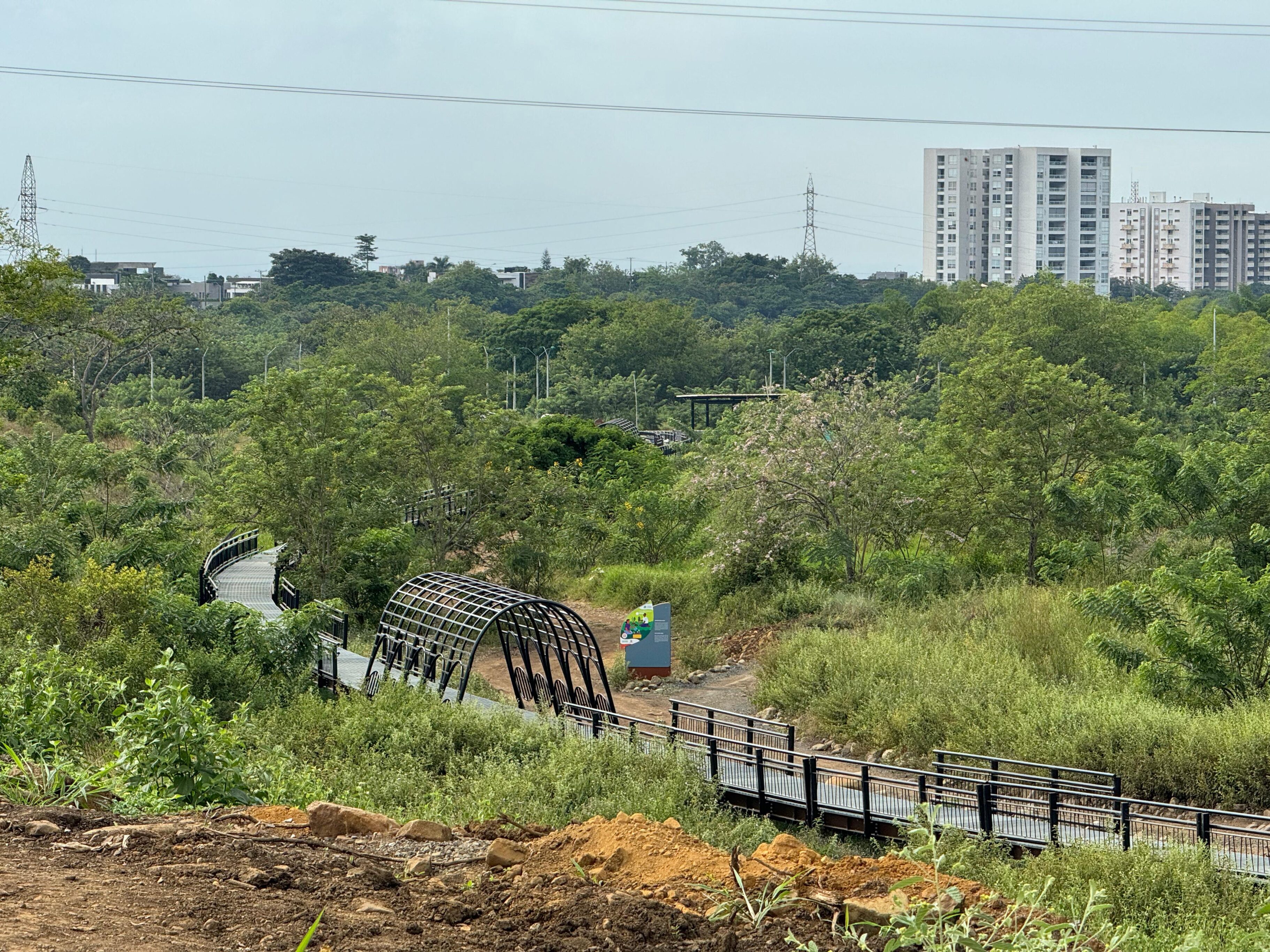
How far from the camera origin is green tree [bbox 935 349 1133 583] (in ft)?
85.8

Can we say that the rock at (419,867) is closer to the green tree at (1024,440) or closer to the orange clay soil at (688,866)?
the orange clay soil at (688,866)

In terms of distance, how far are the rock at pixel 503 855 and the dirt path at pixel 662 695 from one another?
12.1 meters

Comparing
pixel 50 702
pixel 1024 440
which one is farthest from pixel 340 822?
pixel 1024 440

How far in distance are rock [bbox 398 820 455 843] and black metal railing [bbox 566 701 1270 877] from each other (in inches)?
146

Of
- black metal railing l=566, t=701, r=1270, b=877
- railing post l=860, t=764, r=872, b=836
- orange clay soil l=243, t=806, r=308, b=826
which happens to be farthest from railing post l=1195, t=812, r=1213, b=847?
orange clay soil l=243, t=806, r=308, b=826

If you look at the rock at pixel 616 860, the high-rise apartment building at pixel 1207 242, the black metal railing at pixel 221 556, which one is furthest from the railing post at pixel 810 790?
the high-rise apartment building at pixel 1207 242

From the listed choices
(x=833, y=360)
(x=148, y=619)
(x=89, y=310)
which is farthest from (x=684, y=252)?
(x=148, y=619)

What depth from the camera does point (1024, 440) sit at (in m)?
26.7

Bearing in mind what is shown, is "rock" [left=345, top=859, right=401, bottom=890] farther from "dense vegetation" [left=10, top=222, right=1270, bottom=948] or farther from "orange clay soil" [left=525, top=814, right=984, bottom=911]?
"dense vegetation" [left=10, top=222, right=1270, bottom=948]

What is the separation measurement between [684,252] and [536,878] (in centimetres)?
18668

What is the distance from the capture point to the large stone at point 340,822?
7.82 meters

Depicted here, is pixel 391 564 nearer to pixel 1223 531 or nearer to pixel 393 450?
pixel 393 450

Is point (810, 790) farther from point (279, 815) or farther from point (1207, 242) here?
A: point (1207, 242)

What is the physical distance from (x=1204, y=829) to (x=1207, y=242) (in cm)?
20249
